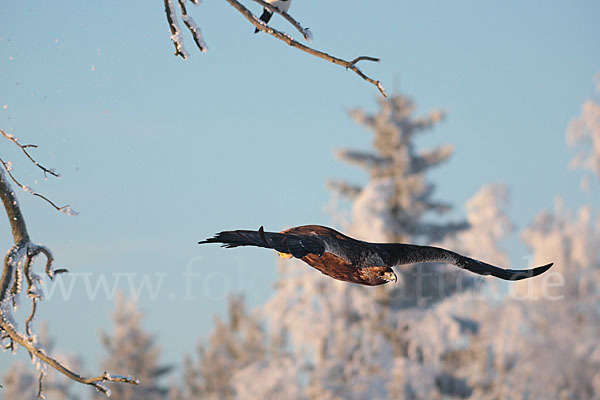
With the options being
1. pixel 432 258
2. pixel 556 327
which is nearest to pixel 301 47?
pixel 432 258

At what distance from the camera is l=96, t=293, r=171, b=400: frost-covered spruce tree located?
33438 mm

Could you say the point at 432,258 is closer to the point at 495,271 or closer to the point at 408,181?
the point at 495,271

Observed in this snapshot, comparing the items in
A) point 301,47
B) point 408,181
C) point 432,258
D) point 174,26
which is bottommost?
point 432,258

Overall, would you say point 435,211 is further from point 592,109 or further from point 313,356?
point 592,109

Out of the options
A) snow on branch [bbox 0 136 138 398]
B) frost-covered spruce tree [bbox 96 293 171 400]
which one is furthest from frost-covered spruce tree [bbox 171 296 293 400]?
snow on branch [bbox 0 136 138 398]

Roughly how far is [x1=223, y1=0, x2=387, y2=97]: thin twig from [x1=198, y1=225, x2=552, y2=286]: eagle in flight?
29.7 inches

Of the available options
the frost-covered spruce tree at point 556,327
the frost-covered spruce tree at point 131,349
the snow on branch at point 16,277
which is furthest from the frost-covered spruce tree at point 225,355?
the snow on branch at point 16,277

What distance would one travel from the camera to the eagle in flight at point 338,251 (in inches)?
83.9

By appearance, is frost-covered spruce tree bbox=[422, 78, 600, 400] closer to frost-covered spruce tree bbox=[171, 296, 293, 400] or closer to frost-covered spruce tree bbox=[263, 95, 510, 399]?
frost-covered spruce tree bbox=[263, 95, 510, 399]

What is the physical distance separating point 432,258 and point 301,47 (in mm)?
978

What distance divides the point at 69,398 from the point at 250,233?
1224 inches

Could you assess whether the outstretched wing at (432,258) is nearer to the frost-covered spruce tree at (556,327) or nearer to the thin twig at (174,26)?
the thin twig at (174,26)

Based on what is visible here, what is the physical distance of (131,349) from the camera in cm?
3366

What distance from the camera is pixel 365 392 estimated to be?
1847 cm
